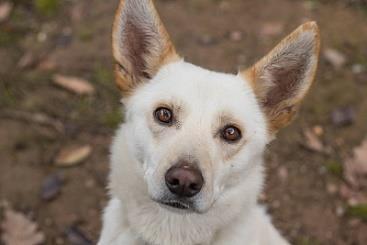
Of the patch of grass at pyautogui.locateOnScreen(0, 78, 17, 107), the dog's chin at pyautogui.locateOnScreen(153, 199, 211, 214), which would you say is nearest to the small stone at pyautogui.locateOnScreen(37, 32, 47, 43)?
the patch of grass at pyautogui.locateOnScreen(0, 78, 17, 107)

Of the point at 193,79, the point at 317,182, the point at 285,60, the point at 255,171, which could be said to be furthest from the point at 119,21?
the point at 317,182

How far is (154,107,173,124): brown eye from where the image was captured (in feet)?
10.5

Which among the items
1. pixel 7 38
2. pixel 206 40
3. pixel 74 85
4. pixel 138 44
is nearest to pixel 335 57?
pixel 206 40

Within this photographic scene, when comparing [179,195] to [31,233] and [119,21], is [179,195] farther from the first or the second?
[31,233]

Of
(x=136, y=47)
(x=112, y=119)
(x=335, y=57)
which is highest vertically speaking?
(x=136, y=47)

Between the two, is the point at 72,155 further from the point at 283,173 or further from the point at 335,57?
the point at 335,57

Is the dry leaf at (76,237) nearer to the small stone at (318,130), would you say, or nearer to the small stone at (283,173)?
the small stone at (283,173)

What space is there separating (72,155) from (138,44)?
1963 mm

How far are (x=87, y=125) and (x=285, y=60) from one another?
2600 millimetres

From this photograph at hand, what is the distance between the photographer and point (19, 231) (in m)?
4.57

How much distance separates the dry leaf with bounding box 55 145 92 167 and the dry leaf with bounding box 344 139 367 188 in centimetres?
235

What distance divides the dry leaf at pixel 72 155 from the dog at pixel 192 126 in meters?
1.57

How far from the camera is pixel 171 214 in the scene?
3.38 m

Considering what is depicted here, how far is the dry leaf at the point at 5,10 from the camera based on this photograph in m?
6.27
